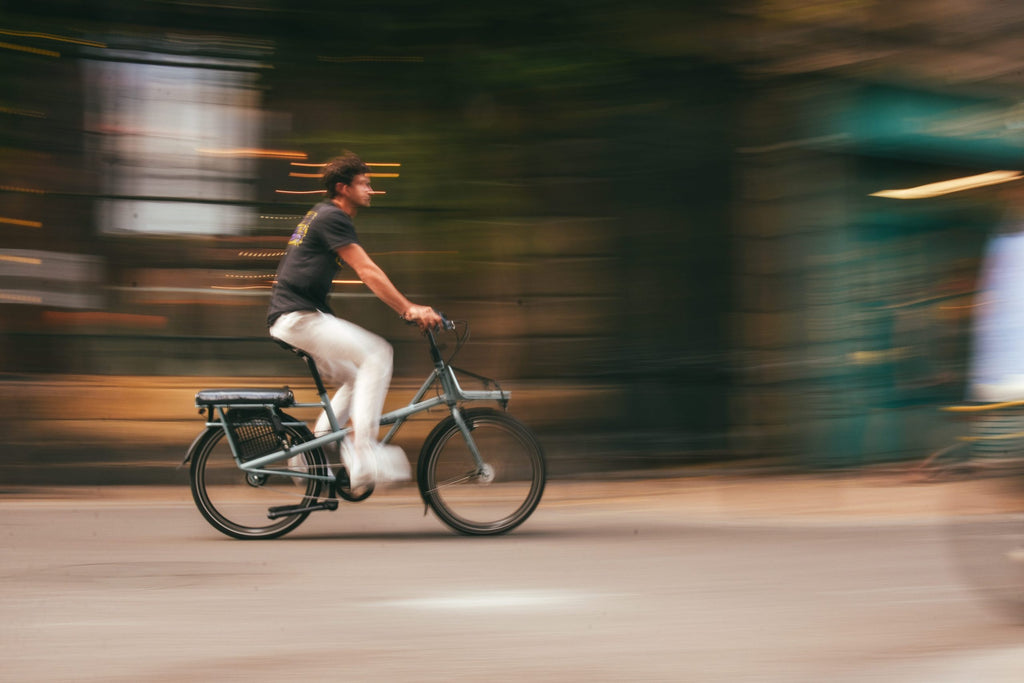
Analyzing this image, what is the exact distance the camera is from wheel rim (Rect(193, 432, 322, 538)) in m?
6.43

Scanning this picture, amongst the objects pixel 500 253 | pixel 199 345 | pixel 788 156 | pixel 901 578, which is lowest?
pixel 901 578

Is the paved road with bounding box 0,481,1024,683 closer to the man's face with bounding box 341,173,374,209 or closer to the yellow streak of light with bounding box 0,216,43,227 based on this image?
the man's face with bounding box 341,173,374,209

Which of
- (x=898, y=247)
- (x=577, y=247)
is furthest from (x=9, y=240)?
(x=898, y=247)

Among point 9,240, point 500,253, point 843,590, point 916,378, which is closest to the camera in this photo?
point 843,590

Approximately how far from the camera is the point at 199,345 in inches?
352

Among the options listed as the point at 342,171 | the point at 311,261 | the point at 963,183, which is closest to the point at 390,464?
the point at 311,261

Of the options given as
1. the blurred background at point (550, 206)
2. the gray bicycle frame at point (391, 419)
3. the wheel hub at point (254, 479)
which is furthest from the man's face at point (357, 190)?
the blurred background at point (550, 206)

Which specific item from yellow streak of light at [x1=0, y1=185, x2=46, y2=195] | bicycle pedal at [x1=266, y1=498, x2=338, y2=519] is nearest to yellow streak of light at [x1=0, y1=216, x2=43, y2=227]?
yellow streak of light at [x1=0, y1=185, x2=46, y2=195]

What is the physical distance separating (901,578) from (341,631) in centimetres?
262

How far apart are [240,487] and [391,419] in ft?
2.89

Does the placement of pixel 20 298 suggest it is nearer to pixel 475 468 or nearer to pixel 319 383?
pixel 319 383

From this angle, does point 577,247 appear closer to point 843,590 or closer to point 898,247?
point 898,247

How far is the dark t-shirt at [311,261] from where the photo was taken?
20.7 feet

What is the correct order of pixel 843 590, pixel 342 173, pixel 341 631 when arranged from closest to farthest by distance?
1. pixel 341 631
2. pixel 843 590
3. pixel 342 173
